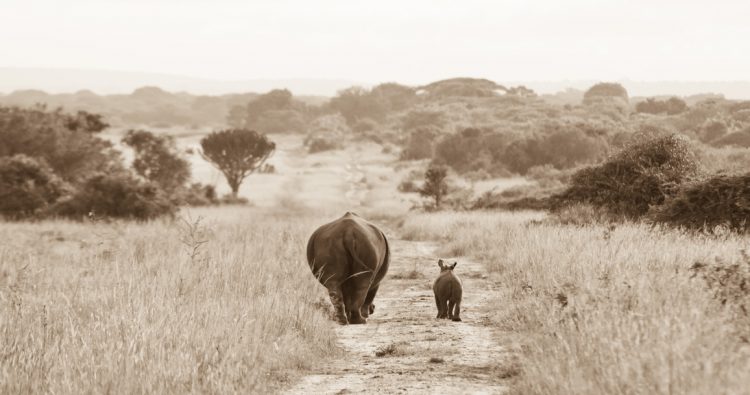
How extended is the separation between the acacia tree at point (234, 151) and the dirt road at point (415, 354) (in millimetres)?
39799

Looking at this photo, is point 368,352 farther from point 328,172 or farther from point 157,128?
point 157,128

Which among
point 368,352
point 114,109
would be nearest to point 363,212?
point 368,352

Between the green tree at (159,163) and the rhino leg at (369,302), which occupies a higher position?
the rhino leg at (369,302)

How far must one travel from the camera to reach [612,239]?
12.8 m

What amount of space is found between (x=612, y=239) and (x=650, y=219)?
6.11m

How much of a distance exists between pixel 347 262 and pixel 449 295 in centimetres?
153

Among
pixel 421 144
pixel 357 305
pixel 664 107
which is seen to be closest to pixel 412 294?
pixel 357 305

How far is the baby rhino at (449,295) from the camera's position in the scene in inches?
411

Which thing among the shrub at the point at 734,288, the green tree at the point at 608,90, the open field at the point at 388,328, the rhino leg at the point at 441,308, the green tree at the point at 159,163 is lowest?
the green tree at the point at 159,163

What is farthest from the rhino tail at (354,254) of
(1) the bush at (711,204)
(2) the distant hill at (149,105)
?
(2) the distant hill at (149,105)

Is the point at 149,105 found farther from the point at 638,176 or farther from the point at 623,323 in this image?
the point at 623,323

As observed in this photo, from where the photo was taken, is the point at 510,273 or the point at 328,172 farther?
the point at 328,172

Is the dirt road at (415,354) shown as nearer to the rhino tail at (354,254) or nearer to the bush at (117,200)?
the rhino tail at (354,254)

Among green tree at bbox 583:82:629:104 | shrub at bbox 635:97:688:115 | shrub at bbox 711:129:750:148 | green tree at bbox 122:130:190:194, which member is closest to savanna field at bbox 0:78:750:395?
green tree at bbox 122:130:190:194
